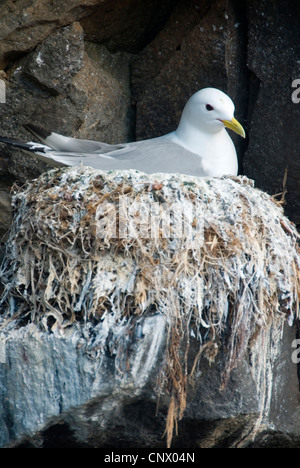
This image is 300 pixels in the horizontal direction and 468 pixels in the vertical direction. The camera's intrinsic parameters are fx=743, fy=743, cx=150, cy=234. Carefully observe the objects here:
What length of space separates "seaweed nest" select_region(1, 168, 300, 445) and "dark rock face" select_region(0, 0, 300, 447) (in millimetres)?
338

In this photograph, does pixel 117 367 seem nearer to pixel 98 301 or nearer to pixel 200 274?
pixel 98 301

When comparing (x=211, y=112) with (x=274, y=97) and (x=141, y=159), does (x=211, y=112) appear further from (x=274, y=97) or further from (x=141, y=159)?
(x=141, y=159)

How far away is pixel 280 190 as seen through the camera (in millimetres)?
3395

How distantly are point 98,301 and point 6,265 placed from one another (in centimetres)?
47

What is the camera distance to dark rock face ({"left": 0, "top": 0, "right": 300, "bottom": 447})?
10.2 feet

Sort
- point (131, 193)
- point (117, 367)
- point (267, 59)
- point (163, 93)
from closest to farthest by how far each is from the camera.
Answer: point (117, 367), point (131, 193), point (267, 59), point (163, 93)

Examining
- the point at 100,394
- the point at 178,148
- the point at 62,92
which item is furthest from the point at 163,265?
the point at 62,92

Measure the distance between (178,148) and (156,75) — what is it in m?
0.55

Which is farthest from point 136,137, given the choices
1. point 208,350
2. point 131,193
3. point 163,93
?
point 208,350

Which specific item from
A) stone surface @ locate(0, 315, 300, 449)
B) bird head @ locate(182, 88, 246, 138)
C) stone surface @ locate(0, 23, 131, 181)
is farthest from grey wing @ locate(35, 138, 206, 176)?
stone surface @ locate(0, 315, 300, 449)

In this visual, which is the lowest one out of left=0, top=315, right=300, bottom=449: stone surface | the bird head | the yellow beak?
left=0, top=315, right=300, bottom=449: stone surface

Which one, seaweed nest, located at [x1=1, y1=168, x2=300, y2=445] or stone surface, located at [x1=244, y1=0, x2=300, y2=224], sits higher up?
stone surface, located at [x1=244, y1=0, x2=300, y2=224]

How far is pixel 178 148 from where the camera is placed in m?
3.22

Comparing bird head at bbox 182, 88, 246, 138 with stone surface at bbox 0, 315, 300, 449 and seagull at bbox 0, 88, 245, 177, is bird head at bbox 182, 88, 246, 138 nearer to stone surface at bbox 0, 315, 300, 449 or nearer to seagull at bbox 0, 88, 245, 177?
seagull at bbox 0, 88, 245, 177
